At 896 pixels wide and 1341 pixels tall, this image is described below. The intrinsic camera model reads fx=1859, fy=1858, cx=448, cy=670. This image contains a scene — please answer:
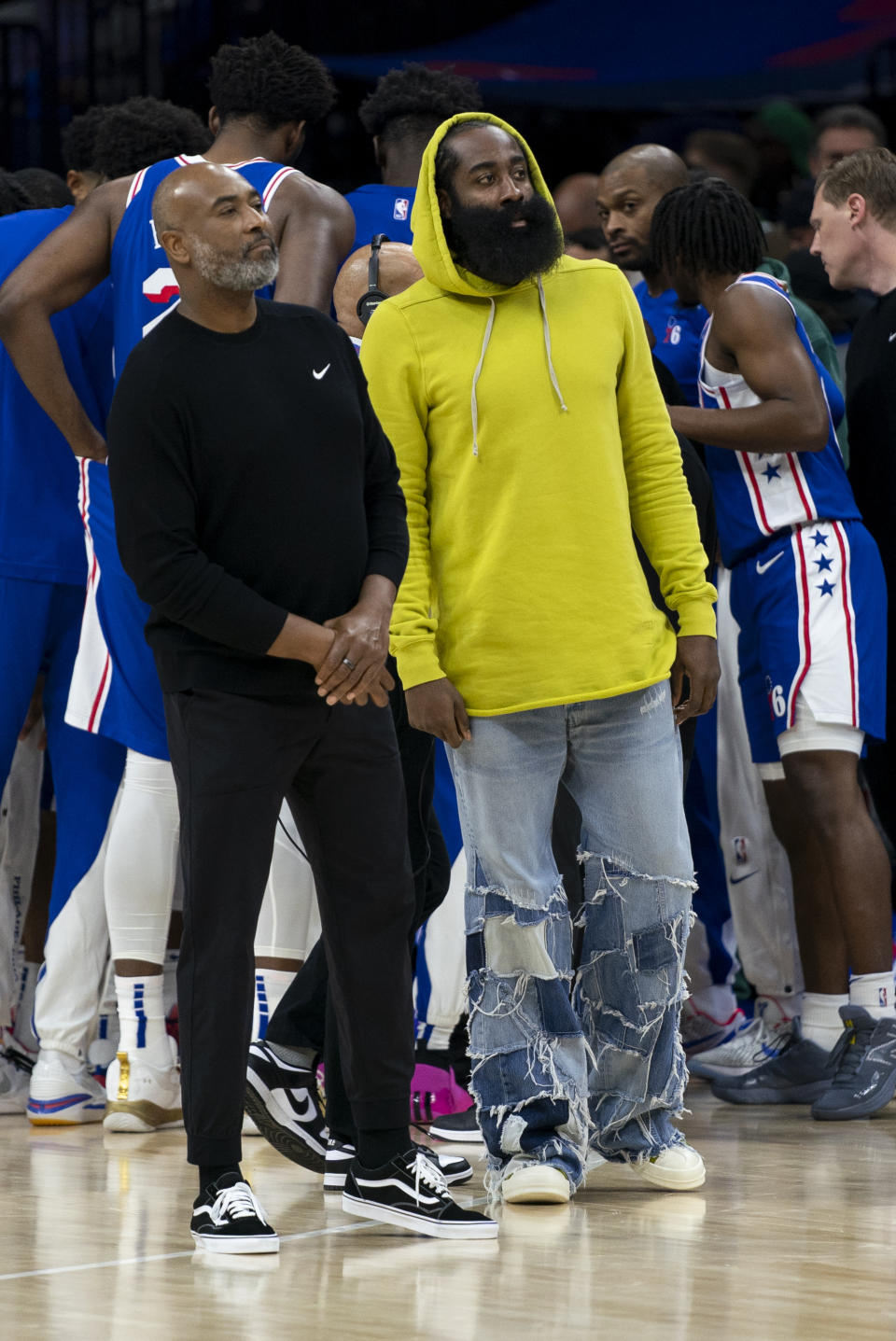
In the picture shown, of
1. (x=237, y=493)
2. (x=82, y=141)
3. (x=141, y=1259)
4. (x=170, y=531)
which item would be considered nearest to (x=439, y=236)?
(x=237, y=493)

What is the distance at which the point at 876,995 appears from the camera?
158 inches

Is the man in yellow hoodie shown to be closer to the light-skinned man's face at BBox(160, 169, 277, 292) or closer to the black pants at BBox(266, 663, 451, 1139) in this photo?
the black pants at BBox(266, 663, 451, 1139)

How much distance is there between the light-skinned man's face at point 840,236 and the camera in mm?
4441

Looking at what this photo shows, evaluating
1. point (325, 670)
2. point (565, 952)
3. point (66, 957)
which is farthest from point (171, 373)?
point (66, 957)

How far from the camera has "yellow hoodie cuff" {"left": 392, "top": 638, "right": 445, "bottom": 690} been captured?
3051 millimetres

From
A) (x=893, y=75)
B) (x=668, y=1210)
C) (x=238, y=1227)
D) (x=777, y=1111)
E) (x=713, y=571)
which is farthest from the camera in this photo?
(x=893, y=75)

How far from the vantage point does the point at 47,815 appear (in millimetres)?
4766

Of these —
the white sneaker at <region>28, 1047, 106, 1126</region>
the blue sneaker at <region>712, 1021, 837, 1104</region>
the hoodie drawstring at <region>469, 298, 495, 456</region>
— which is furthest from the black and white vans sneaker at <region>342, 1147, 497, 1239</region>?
the blue sneaker at <region>712, 1021, 837, 1104</region>

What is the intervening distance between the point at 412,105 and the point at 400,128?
0.07m

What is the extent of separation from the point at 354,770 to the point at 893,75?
257 inches

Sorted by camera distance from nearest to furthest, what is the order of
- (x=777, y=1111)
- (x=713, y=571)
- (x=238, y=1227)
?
(x=238, y=1227) < (x=777, y=1111) < (x=713, y=571)

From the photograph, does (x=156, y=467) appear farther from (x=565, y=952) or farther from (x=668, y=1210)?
(x=668, y=1210)

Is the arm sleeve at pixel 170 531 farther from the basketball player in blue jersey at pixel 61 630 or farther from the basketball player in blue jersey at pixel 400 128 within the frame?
the basketball player in blue jersey at pixel 400 128

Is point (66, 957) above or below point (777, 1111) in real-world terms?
above
